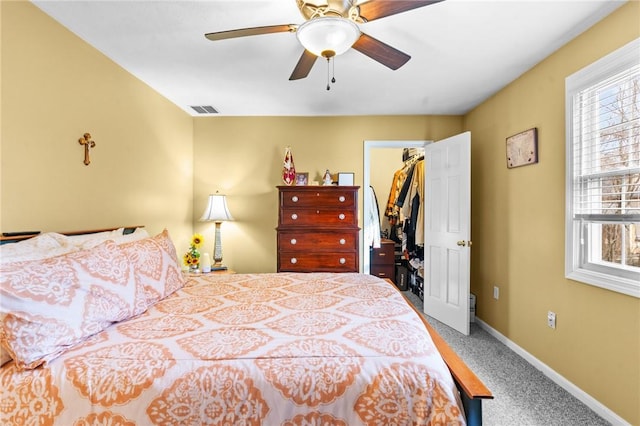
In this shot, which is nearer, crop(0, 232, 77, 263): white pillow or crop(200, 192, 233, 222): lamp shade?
crop(0, 232, 77, 263): white pillow

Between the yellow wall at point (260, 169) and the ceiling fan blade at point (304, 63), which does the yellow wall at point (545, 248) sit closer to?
the yellow wall at point (260, 169)

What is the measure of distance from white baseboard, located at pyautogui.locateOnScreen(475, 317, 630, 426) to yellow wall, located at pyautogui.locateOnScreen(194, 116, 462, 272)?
2.12m

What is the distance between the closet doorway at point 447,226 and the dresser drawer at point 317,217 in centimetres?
59

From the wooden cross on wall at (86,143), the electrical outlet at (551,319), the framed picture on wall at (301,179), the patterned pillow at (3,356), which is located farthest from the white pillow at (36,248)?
the electrical outlet at (551,319)

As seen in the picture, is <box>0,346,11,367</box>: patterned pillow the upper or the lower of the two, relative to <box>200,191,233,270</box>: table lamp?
lower

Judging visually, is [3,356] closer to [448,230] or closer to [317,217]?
[317,217]

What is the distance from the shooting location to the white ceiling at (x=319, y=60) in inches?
68.6

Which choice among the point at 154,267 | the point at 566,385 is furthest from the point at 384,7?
the point at 566,385

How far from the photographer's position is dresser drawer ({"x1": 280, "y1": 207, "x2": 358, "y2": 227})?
312cm

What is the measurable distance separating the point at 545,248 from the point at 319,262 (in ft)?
6.52

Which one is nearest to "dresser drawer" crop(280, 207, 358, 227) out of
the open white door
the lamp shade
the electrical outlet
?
the lamp shade

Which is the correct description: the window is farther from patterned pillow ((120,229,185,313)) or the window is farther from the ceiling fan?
patterned pillow ((120,229,185,313))

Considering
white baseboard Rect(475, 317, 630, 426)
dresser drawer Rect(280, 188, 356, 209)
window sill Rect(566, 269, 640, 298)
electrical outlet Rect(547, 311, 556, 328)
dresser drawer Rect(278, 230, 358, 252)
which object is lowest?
white baseboard Rect(475, 317, 630, 426)

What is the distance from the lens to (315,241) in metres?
3.10
